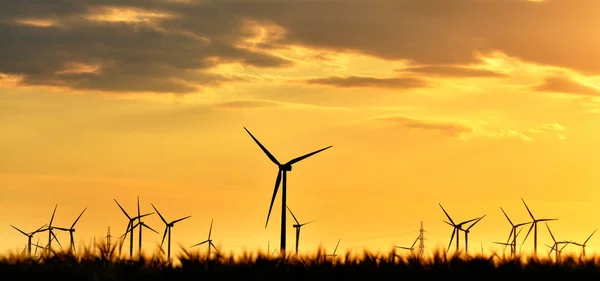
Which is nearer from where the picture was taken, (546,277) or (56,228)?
(546,277)

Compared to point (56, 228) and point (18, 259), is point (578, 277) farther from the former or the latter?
point (56, 228)

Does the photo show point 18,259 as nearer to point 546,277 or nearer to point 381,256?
point 381,256

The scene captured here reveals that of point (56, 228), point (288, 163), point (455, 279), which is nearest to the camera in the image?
point (455, 279)

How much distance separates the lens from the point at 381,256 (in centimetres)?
3338

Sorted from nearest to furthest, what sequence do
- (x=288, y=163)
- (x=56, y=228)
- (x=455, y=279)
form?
(x=455, y=279) → (x=288, y=163) → (x=56, y=228)

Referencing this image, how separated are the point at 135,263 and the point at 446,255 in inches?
346

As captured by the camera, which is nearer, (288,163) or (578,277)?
(578,277)

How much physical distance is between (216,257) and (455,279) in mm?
6686

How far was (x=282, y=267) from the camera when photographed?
3161cm

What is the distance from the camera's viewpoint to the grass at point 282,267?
30.7 meters

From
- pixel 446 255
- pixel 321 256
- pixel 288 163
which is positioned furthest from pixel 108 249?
pixel 288 163

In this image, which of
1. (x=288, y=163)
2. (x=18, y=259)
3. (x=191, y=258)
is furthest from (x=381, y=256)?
(x=288, y=163)

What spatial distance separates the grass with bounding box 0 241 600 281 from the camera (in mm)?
30703

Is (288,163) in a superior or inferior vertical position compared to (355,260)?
superior
